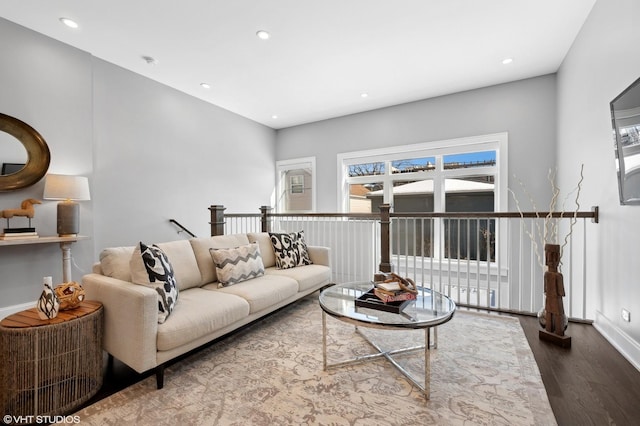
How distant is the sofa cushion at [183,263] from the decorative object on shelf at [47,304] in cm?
80

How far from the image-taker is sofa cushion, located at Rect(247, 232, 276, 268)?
10.8 feet

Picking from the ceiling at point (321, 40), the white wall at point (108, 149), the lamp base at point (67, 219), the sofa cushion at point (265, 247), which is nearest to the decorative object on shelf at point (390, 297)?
the sofa cushion at point (265, 247)

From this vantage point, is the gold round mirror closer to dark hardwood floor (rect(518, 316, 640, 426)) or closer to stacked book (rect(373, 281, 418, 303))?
stacked book (rect(373, 281, 418, 303))

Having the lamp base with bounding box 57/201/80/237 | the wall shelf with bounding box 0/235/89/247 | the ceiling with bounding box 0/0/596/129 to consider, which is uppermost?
the ceiling with bounding box 0/0/596/129

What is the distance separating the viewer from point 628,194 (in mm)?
1902

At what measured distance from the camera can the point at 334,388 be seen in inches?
67.4

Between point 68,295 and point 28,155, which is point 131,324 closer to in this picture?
point 68,295

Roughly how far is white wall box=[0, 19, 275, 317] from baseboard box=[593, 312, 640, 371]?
4.85m

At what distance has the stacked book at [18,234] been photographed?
2.62m

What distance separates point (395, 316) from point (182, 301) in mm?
1545

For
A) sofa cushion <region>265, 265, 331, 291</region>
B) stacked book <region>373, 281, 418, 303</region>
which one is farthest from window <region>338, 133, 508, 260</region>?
stacked book <region>373, 281, 418, 303</region>

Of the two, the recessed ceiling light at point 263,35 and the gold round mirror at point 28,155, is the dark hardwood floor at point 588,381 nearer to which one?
the recessed ceiling light at point 263,35

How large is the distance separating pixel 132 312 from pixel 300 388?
1.07 meters

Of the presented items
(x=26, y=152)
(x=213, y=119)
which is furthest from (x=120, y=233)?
(x=213, y=119)
